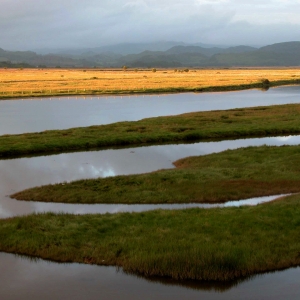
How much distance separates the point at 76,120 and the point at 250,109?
16.7 metres

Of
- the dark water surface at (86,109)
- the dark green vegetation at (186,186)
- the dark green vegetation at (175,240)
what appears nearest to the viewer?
the dark green vegetation at (175,240)

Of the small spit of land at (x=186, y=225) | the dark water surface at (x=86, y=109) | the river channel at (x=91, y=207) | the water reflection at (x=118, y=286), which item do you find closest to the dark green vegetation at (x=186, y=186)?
the small spit of land at (x=186, y=225)

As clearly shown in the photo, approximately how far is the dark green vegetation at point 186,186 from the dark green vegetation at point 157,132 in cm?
954

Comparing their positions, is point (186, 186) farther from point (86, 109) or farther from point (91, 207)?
point (86, 109)

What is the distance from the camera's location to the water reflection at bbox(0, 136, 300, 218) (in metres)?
16.8

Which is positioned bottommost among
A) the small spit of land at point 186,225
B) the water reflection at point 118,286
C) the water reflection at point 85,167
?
the water reflection at point 85,167

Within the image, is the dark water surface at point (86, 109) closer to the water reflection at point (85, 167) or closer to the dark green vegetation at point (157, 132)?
the dark green vegetation at point (157, 132)

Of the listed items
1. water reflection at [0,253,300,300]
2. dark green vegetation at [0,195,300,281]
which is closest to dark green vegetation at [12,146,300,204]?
dark green vegetation at [0,195,300,281]

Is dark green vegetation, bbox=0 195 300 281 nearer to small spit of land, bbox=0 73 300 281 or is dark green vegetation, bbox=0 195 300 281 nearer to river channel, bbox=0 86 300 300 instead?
small spit of land, bbox=0 73 300 281

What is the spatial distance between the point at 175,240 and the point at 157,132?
21.1 metres

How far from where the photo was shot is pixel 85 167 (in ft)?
77.2

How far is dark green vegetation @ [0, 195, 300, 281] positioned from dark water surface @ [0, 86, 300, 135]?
Answer: 22.8 meters

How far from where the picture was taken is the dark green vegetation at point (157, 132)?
28.9m

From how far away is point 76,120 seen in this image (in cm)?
4106
